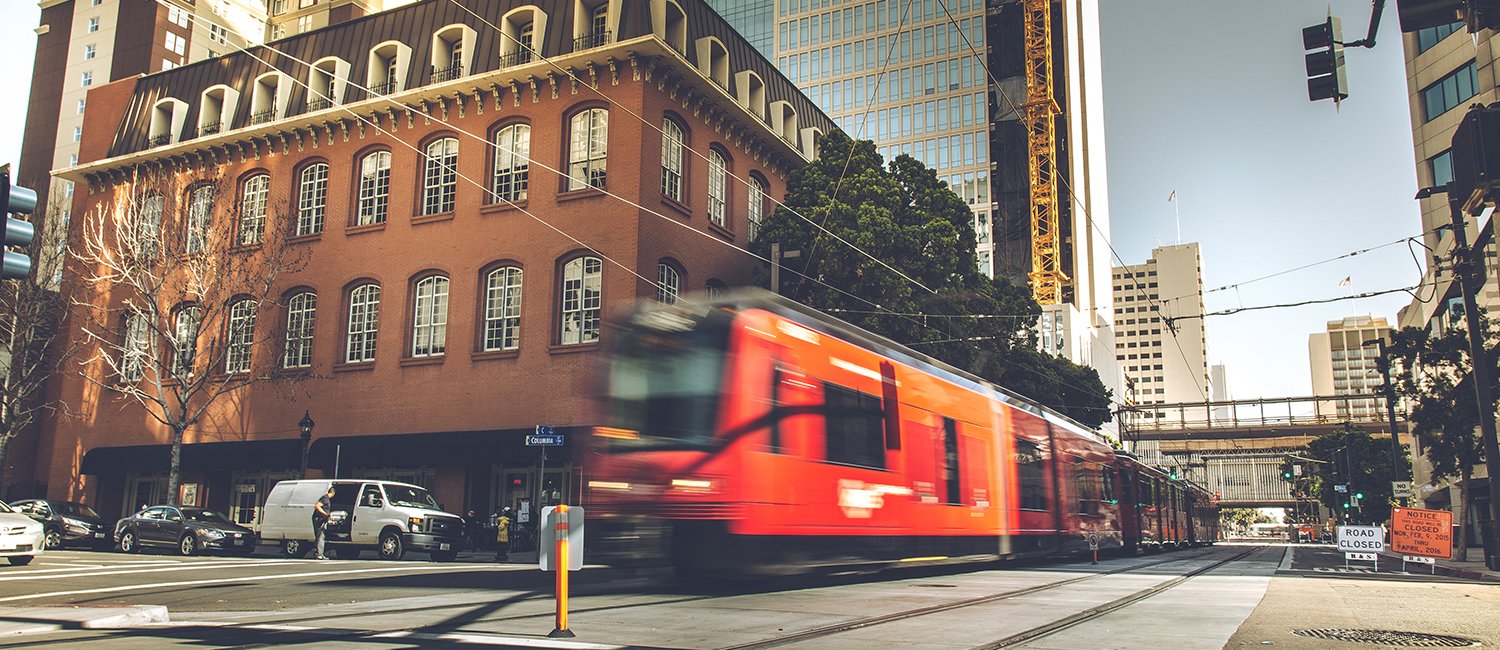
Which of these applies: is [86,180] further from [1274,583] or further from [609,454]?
[1274,583]

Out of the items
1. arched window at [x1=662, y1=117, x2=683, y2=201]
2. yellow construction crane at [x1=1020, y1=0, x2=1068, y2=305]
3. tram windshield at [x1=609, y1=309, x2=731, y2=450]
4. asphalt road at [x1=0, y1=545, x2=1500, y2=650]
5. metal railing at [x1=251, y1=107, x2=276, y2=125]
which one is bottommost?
asphalt road at [x1=0, y1=545, x2=1500, y2=650]

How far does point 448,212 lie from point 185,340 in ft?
34.4

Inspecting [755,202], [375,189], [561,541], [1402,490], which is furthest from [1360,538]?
[375,189]

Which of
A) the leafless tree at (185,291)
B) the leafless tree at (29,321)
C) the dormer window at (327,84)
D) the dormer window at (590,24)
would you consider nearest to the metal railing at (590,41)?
the dormer window at (590,24)

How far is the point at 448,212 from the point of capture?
3241 cm

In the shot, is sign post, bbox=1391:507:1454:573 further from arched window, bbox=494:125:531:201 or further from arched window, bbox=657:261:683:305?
arched window, bbox=494:125:531:201

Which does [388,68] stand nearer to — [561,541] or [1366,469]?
[561,541]

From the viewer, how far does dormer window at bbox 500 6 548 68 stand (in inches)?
1217

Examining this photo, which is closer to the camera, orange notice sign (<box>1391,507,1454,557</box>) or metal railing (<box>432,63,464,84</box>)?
orange notice sign (<box>1391,507,1454,557</box>)

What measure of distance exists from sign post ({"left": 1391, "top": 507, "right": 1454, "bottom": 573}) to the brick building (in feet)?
62.8

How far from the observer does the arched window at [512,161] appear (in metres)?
31.4

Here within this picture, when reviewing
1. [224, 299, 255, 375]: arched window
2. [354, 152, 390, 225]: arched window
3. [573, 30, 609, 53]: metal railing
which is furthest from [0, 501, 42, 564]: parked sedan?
[573, 30, 609, 53]: metal railing

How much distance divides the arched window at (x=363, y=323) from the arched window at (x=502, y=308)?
14.2ft

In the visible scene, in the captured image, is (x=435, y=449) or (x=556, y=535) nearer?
(x=556, y=535)
